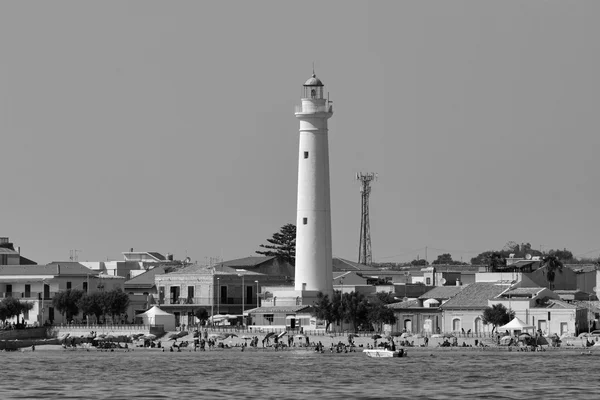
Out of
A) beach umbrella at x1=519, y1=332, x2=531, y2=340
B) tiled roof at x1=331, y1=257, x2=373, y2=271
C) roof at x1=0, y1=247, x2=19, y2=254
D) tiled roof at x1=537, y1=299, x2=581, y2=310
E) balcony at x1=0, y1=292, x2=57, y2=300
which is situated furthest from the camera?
roof at x1=0, y1=247, x2=19, y2=254

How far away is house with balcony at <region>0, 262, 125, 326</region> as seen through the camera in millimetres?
125812

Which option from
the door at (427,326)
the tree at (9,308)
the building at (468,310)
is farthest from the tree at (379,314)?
the tree at (9,308)

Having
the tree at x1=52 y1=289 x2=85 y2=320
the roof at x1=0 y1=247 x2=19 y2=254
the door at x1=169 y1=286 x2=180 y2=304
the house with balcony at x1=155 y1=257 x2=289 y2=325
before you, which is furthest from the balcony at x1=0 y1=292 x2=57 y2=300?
the roof at x1=0 y1=247 x2=19 y2=254

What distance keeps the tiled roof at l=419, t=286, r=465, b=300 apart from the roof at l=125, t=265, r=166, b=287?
24679 millimetres

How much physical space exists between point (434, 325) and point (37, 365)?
29484 millimetres

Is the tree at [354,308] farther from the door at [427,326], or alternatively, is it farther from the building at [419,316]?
the door at [427,326]

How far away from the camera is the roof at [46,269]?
426ft

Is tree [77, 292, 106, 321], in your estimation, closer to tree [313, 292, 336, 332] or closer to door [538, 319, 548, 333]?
tree [313, 292, 336, 332]

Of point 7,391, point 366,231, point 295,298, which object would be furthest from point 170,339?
point 366,231

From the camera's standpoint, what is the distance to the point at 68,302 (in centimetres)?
12238

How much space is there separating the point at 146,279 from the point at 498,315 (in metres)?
36.9

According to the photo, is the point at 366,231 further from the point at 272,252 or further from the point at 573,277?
the point at 573,277

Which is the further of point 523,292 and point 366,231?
point 366,231

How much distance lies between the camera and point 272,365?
286 feet
